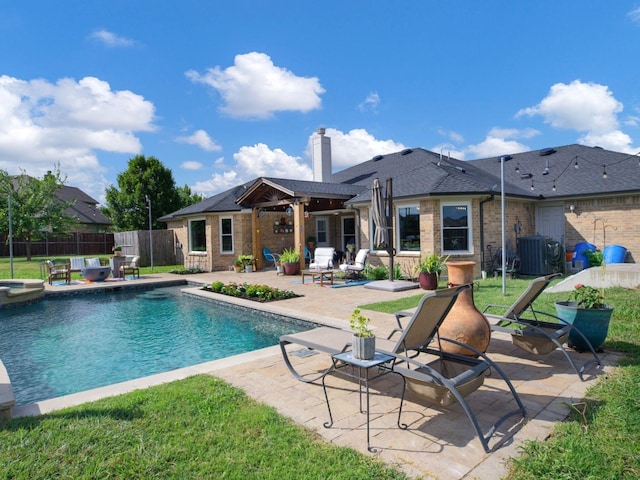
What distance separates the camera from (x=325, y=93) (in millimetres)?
16781

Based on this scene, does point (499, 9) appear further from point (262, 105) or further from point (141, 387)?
point (141, 387)

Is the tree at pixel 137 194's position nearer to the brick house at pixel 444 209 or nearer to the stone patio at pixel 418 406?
the brick house at pixel 444 209

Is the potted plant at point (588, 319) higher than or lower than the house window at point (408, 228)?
lower

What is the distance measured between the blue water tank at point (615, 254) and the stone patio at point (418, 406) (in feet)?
33.3

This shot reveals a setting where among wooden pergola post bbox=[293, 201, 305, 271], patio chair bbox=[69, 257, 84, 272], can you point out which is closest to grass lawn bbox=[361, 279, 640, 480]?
wooden pergola post bbox=[293, 201, 305, 271]

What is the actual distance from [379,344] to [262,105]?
13867 mm

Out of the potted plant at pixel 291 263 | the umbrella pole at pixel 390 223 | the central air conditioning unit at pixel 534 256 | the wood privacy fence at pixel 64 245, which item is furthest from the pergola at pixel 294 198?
the wood privacy fence at pixel 64 245

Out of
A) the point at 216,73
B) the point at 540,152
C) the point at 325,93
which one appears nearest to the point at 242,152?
the point at 325,93

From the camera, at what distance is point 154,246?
849 inches

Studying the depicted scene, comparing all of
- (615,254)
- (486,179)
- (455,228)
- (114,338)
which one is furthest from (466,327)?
(486,179)

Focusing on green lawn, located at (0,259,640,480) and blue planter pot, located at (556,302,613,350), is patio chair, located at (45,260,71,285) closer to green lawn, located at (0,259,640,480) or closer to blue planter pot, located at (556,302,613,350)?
green lawn, located at (0,259,640,480)

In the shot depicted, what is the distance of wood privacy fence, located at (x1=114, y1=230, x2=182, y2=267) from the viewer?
840 inches

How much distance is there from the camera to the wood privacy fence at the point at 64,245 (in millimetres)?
29600

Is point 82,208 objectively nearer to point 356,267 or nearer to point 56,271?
point 56,271
